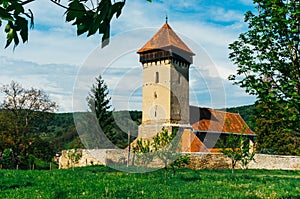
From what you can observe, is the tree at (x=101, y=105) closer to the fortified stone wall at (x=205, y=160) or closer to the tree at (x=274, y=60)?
the fortified stone wall at (x=205, y=160)

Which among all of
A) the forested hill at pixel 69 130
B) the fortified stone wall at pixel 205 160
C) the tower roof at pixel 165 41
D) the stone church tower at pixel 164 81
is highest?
the tower roof at pixel 165 41

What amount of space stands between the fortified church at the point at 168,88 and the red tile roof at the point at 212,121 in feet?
0.65

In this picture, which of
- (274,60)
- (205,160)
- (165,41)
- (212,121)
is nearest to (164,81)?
(165,41)

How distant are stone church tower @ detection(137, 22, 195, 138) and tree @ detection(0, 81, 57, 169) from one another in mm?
12918

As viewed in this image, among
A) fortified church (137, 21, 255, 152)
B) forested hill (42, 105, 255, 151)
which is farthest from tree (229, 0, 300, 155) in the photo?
fortified church (137, 21, 255, 152)

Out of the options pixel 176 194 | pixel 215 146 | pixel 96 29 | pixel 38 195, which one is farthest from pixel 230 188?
pixel 215 146

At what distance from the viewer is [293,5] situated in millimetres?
8289

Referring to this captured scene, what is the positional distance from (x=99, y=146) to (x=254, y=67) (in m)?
46.6

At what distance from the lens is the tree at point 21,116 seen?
40.8 metres

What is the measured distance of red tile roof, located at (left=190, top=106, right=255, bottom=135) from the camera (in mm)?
50912

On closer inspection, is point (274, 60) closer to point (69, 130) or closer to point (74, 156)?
point (74, 156)

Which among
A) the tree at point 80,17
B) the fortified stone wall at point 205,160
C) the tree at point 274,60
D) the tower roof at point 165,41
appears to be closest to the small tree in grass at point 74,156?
the fortified stone wall at point 205,160

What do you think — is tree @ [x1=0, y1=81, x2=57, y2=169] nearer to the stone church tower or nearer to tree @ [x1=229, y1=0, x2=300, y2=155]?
the stone church tower

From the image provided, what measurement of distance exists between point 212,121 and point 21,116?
27.5 metres
